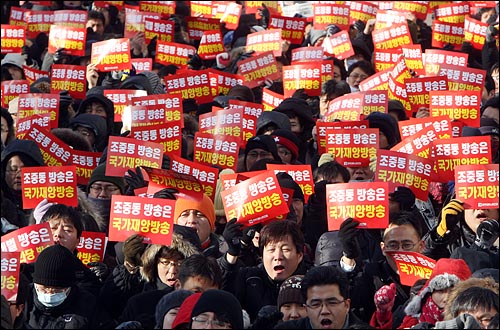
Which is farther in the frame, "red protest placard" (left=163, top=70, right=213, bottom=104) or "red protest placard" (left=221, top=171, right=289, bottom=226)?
"red protest placard" (left=163, top=70, right=213, bottom=104)

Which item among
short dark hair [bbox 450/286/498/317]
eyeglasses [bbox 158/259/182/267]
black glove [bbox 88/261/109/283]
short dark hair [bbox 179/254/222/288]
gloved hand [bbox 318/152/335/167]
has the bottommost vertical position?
black glove [bbox 88/261/109/283]

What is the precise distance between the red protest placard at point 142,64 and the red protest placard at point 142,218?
5732mm

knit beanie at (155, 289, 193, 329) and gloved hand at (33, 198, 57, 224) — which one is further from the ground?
knit beanie at (155, 289, 193, 329)

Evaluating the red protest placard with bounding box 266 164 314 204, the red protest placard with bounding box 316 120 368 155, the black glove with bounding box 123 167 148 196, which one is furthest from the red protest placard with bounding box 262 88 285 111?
the black glove with bounding box 123 167 148 196

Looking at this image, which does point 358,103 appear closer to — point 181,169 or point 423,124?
point 423,124

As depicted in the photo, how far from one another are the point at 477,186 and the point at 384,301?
1961 mm

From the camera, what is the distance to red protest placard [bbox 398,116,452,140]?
12.1 metres

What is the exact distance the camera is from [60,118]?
14000mm

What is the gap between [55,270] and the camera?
8688mm

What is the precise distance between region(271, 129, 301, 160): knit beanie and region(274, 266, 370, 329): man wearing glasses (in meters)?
4.19

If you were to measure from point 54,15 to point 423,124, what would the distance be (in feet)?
21.5

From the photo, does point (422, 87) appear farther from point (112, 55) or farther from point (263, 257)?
point (263, 257)

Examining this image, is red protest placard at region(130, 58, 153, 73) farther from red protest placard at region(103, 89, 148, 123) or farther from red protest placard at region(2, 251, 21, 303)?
red protest placard at region(2, 251, 21, 303)

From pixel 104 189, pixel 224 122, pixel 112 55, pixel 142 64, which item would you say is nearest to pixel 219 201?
pixel 104 189
